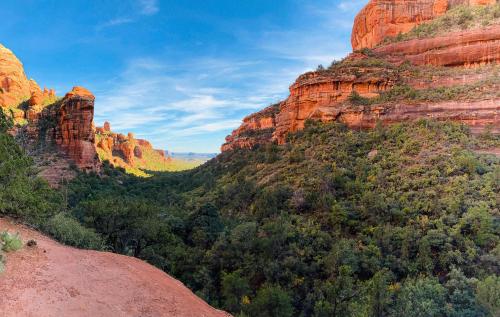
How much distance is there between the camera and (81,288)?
24.1 ft

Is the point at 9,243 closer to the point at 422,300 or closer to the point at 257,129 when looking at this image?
the point at 422,300

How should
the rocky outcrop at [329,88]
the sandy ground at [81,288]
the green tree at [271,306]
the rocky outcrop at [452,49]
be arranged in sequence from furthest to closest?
the rocky outcrop at [329,88], the rocky outcrop at [452,49], the green tree at [271,306], the sandy ground at [81,288]

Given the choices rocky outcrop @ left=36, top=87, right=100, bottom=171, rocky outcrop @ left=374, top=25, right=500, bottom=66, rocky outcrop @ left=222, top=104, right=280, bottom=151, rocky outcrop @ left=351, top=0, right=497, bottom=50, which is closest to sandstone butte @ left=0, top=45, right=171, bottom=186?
rocky outcrop @ left=36, top=87, right=100, bottom=171

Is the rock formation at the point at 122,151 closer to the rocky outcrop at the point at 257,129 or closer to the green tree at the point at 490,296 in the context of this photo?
the rocky outcrop at the point at 257,129

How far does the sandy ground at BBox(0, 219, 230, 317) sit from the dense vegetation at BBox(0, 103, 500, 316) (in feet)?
11.9

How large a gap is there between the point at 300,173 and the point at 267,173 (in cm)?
574

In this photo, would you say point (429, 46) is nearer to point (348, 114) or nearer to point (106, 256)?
point (348, 114)

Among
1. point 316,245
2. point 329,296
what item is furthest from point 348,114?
point 329,296

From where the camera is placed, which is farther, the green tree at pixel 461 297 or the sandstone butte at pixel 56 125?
the sandstone butte at pixel 56 125

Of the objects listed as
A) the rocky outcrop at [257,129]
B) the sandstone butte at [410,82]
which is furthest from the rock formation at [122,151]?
the sandstone butte at [410,82]

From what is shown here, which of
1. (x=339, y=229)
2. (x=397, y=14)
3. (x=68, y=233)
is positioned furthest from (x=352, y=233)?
(x=397, y=14)

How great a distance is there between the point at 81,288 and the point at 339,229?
18864 mm

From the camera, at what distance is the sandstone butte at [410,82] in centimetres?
2969

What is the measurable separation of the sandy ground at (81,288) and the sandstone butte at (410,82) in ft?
100
